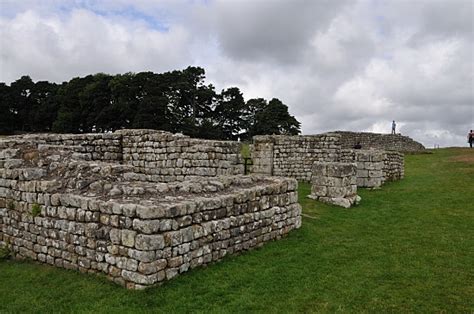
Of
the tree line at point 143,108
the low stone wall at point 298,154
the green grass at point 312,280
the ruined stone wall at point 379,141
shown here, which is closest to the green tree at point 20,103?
the tree line at point 143,108

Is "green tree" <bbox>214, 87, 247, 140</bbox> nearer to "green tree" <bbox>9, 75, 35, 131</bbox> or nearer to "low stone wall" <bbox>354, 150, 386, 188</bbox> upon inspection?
"green tree" <bbox>9, 75, 35, 131</bbox>

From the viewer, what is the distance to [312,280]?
7.95 metres

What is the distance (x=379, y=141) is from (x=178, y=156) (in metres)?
33.7

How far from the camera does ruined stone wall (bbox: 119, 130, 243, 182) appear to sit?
14.9 metres

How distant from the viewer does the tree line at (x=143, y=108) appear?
51812 millimetres

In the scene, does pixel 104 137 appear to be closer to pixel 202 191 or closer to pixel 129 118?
pixel 202 191

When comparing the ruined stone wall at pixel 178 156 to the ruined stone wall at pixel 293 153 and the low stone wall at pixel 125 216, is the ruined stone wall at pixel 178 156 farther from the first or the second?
the ruined stone wall at pixel 293 153

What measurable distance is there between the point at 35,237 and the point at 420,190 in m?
15.7

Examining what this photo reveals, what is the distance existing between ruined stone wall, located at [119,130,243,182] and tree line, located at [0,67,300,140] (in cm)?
3325

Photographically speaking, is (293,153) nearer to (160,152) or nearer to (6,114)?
(160,152)

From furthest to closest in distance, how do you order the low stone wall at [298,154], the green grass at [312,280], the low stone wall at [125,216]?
the low stone wall at [298,154]
the low stone wall at [125,216]
the green grass at [312,280]

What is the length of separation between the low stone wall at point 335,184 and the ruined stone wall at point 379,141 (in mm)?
27375

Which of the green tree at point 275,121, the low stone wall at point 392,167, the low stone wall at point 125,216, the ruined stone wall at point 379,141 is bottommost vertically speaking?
the low stone wall at point 125,216

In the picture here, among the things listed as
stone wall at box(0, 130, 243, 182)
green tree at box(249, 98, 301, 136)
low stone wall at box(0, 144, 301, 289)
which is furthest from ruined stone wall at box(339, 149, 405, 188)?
green tree at box(249, 98, 301, 136)
